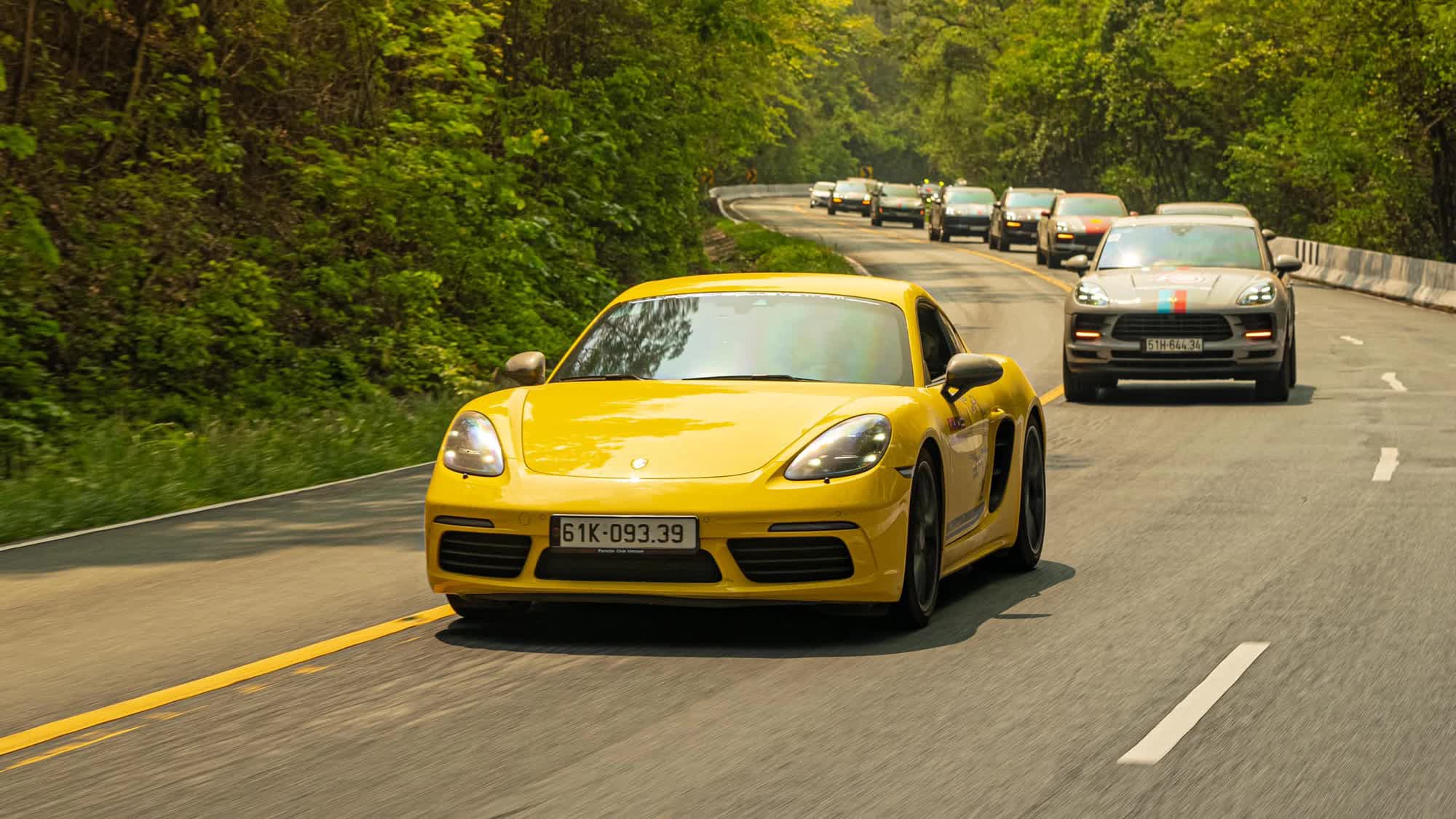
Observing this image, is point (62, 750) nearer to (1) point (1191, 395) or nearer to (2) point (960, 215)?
(1) point (1191, 395)

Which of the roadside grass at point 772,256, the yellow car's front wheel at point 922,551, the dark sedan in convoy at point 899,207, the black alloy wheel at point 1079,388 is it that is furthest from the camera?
the dark sedan in convoy at point 899,207

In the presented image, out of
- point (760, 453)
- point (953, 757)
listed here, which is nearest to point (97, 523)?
point (760, 453)

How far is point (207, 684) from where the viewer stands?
7285 mm

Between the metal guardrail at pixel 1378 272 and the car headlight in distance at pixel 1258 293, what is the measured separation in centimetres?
1743

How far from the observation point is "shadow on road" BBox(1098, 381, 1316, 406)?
19.9 meters

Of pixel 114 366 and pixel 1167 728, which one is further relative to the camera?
pixel 114 366

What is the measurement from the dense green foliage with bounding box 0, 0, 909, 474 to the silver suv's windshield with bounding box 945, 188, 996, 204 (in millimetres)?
37051

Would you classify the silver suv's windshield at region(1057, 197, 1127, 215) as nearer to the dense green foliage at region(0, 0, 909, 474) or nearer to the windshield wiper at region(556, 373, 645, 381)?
the dense green foliage at region(0, 0, 909, 474)

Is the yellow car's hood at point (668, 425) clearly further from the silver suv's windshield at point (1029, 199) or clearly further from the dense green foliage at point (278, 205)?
the silver suv's windshield at point (1029, 199)

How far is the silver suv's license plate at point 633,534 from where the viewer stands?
25.4ft

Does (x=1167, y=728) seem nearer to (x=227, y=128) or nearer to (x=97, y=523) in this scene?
(x=97, y=523)

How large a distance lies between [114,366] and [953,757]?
488 inches

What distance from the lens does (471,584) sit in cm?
Answer: 809

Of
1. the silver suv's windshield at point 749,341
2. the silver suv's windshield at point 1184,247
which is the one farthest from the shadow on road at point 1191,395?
the silver suv's windshield at point 749,341
